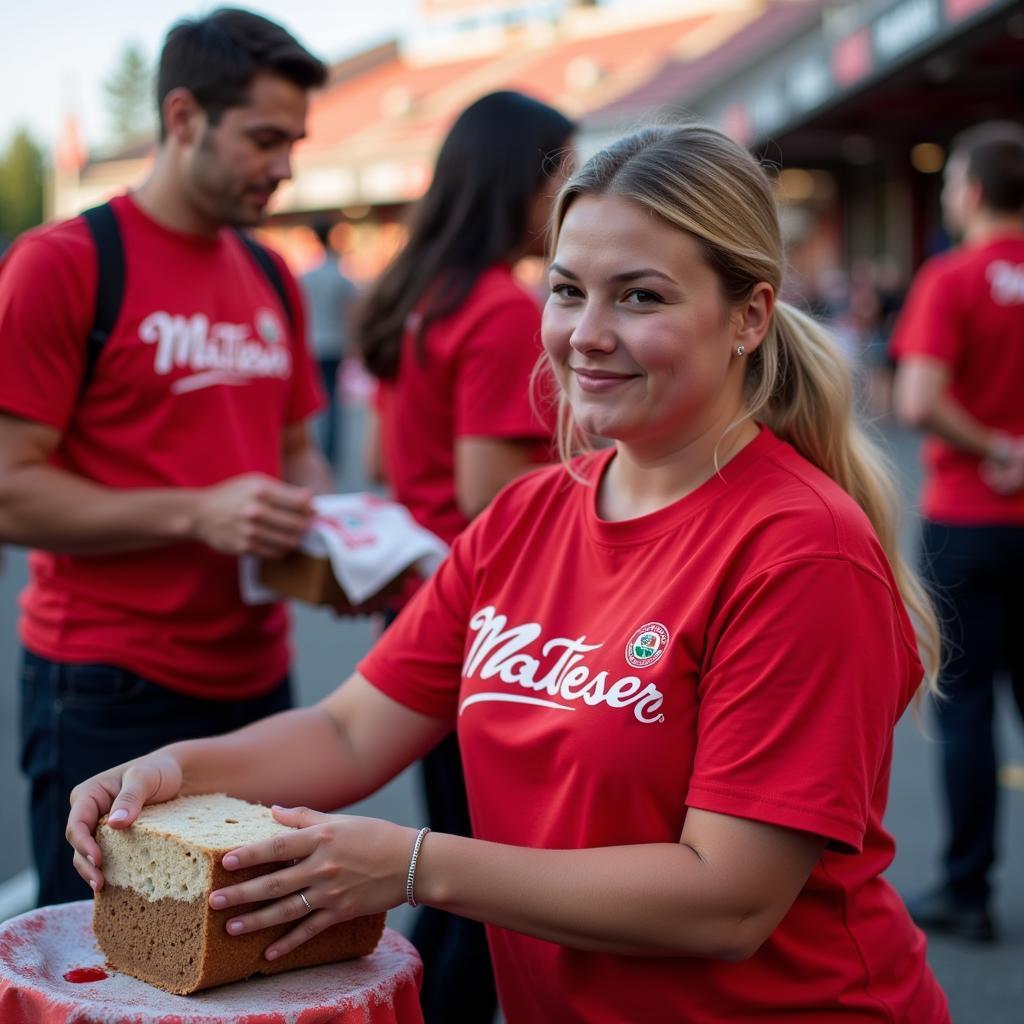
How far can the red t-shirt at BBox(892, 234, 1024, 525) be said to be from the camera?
13.7ft

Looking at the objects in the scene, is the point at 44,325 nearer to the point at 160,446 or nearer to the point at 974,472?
the point at 160,446

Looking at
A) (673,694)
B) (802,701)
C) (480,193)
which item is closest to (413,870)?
(673,694)

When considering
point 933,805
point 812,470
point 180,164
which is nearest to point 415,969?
point 812,470

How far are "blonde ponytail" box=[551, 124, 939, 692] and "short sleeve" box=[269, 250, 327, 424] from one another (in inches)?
54.0

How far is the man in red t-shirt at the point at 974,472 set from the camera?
4035 mm

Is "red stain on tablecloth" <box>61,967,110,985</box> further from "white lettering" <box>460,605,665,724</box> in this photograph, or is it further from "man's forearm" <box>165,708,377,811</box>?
"white lettering" <box>460,605,665,724</box>

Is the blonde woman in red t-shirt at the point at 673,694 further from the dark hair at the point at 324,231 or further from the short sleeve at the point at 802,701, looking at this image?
the dark hair at the point at 324,231

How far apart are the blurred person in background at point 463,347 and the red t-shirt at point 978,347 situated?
1.56 metres

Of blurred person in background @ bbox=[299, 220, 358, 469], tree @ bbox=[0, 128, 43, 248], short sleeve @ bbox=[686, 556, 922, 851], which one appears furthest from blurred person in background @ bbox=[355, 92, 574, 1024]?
tree @ bbox=[0, 128, 43, 248]

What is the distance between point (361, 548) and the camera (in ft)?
9.61

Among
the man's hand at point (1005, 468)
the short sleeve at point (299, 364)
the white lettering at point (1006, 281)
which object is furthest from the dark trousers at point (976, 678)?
the short sleeve at point (299, 364)

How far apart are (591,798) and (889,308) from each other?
62.0 feet

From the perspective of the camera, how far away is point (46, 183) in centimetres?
8162

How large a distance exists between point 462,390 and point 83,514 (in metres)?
0.87
